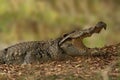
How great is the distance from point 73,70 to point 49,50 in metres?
0.92

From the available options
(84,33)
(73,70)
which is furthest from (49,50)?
(73,70)

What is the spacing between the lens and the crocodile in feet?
9.97

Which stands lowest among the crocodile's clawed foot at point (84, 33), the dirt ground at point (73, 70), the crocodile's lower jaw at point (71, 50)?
the dirt ground at point (73, 70)

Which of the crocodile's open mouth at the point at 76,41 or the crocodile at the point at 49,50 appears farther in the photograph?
the crocodile at the point at 49,50

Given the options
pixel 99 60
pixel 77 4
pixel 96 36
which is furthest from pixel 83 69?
pixel 77 4

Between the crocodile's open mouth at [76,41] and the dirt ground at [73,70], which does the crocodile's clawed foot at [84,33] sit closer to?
the crocodile's open mouth at [76,41]

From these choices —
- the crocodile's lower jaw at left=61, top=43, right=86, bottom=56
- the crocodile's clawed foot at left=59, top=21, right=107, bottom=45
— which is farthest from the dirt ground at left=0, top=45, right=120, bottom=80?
the crocodile's clawed foot at left=59, top=21, right=107, bottom=45

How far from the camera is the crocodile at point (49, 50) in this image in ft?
9.97

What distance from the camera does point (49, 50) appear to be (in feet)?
11.0

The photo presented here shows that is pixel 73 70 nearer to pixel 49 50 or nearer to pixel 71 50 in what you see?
pixel 71 50

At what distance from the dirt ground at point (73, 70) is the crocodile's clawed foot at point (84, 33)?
0.21 m

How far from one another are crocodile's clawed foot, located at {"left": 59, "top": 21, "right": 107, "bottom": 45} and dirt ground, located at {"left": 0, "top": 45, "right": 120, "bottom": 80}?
21 centimetres

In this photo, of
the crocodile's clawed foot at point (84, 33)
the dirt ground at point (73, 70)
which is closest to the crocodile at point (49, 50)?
the crocodile's clawed foot at point (84, 33)

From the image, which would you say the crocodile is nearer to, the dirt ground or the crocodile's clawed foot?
the crocodile's clawed foot
